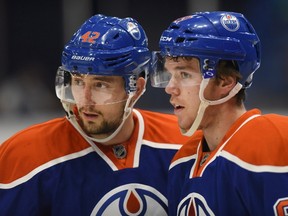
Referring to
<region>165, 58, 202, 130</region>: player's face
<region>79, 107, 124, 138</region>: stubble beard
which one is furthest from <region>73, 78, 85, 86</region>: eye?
<region>165, 58, 202, 130</region>: player's face

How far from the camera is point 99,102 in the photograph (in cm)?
248

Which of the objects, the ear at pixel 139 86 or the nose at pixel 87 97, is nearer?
the nose at pixel 87 97

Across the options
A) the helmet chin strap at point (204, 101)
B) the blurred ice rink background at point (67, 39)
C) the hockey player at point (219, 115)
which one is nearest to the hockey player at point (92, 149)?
the hockey player at point (219, 115)

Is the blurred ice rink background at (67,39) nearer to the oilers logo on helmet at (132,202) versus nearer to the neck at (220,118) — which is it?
the oilers logo on helmet at (132,202)

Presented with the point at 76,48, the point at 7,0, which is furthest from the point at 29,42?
the point at 76,48

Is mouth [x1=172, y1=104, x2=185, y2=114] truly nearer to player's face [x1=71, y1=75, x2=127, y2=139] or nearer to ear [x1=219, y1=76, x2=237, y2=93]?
ear [x1=219, y1=76, x2=237, y2=93]

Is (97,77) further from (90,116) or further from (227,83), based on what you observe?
(227,83)

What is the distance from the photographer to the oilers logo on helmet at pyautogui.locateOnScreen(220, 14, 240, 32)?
88.0 inches

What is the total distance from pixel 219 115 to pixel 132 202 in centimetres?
46

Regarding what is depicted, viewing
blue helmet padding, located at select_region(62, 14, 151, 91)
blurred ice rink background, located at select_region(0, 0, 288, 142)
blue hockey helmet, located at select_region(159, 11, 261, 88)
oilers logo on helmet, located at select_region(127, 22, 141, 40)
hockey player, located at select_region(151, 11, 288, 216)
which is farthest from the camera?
blurred ice rink background, located at select_region(0, 0, 288, 142)

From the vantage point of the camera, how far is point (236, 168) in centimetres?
210

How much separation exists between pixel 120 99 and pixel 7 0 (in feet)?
12.4

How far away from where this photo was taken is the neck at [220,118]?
2264 millimetres

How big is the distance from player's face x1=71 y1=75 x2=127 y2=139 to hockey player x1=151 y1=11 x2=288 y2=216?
0.24 m
